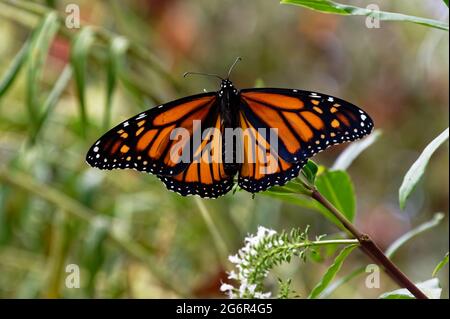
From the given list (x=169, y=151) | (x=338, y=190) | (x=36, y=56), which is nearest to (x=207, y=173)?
(x=169, y=151)

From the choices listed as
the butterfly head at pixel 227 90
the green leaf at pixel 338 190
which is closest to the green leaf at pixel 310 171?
the green leaf at pixel 338 190

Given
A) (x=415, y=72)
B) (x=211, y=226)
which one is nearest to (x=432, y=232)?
(x=415, y=72)

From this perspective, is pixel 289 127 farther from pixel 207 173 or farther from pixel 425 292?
pixel 425 292

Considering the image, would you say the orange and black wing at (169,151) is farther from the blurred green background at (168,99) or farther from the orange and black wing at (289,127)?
the blurred green background at (168,99)

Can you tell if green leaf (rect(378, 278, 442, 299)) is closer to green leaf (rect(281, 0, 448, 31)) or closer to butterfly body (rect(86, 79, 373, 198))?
butterfly body (rect(86, 79, 373, 198))

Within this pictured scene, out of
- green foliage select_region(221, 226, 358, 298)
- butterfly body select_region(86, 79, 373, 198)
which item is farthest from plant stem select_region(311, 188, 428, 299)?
butterfly body select_region(86, 79, 373, 198)
